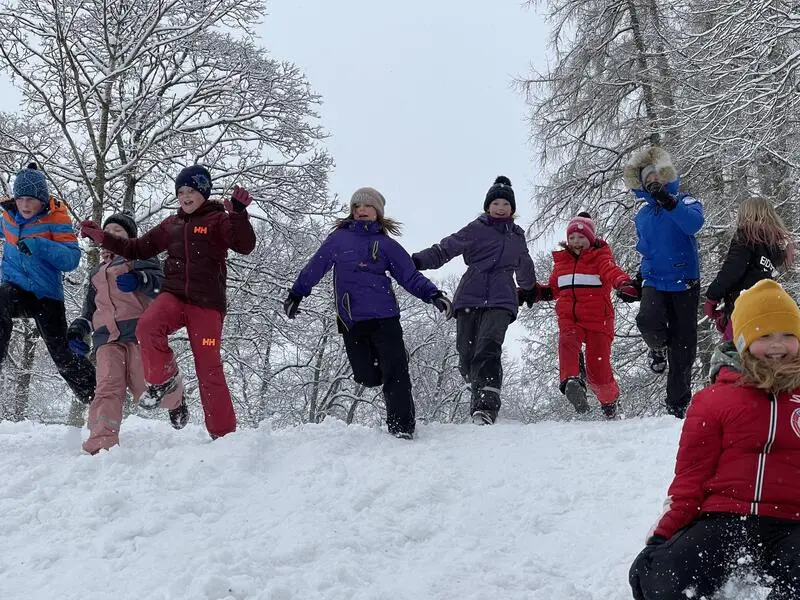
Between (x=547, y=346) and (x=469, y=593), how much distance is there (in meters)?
11.5

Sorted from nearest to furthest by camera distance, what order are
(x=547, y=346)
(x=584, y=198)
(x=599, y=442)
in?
1. (x=599, y=442)
2. (x=584, y=198)
3. (x=547, y=346)

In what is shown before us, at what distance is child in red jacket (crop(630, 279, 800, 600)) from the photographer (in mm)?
2414

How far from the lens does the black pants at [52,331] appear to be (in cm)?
510

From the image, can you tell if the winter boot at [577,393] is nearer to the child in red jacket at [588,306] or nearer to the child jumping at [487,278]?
the child in red jacket at [588,306]

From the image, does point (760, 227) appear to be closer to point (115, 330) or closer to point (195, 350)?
point (195, 350)

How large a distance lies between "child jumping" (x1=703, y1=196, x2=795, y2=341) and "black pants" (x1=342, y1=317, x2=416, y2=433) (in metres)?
2.42

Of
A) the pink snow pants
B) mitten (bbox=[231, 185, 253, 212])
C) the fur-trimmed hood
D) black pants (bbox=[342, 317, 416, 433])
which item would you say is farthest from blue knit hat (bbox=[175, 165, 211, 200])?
the fur-trimmed hood

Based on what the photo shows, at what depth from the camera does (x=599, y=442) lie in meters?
4.70

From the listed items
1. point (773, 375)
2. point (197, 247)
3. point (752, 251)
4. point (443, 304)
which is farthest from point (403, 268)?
point (773, 375)

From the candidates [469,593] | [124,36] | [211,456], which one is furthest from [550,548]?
[124,36]

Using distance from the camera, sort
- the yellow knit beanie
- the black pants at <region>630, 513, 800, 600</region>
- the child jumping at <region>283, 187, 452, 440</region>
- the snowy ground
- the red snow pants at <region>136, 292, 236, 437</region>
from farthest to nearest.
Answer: the child jumping at <region>283, 187, 452, 440</region>, the red snow pants at <region>136, 292, 236, 437</region>, the snowy ground, the yellow knit beanie, the black pants at <region>630, 513, 800, 600</region>

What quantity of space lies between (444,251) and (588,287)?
4.26 feet

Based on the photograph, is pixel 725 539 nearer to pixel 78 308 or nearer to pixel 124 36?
pixel 124 36

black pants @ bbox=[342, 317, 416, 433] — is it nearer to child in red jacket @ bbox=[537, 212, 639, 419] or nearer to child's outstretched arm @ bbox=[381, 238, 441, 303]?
child's outstretched arm @ bbox=[381, 238, 441, 303]
